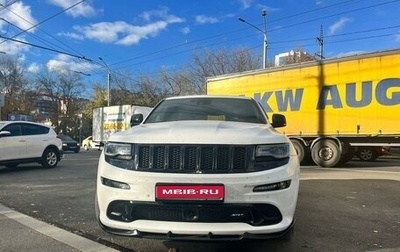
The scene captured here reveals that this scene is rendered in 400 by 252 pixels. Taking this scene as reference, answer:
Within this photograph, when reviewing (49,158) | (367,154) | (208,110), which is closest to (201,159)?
(208,110)

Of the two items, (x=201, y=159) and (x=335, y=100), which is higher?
(x=335, y=100)

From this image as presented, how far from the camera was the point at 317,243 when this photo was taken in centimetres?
443

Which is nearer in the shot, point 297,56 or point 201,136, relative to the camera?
point 201,136

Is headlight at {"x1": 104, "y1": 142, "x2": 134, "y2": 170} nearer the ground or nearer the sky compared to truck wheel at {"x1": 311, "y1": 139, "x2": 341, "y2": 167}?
nearer the sky

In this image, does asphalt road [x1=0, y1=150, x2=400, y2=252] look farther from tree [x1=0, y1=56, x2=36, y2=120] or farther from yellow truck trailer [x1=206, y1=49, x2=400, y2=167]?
tree [x1=0, y1=56, x2=36, y2=120]

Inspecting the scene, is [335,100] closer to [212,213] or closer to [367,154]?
[367,154]

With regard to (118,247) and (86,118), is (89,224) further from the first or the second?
(86,118)

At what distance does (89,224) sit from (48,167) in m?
8.66

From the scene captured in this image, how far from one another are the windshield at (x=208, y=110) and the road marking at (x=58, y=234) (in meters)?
1.65

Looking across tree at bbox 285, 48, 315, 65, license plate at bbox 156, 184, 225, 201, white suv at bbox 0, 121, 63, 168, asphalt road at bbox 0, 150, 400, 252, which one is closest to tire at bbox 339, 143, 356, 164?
asphalt road at bbox 0, 150, 400, 252

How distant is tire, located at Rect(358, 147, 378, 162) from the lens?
55.0ft

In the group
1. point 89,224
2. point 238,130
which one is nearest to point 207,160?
point 238,130

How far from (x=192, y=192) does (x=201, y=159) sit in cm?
29

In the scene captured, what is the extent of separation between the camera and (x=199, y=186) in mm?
3297
